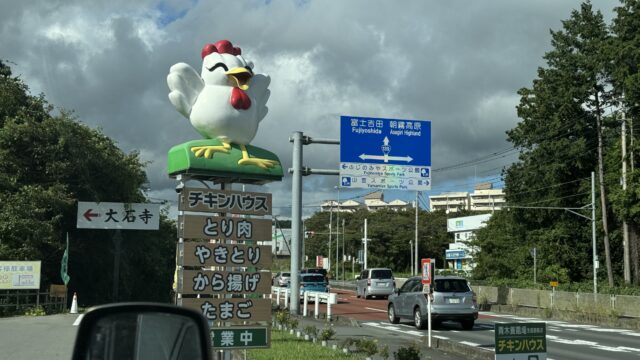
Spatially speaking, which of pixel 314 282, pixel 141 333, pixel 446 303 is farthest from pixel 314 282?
pixel 141 333

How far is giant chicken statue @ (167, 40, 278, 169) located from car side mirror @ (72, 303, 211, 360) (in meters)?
5.87

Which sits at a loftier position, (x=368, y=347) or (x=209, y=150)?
(x=209, y=150)

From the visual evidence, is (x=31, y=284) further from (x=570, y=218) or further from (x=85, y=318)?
(x=570, y=218)

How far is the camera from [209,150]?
912 cm

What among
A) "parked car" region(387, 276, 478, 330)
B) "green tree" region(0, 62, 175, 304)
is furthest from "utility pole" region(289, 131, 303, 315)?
"green tree" region(0, 62, 175, 304)

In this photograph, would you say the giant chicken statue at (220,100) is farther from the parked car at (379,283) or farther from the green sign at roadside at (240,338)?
the parked car at (379,283)

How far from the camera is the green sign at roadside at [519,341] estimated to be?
7645mm

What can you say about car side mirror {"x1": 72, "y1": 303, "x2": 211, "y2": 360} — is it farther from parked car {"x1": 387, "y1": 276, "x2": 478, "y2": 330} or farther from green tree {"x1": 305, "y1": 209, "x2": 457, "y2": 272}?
green tree {"x1": 305, "y1": 209, "x2": 457, "y2": 272}

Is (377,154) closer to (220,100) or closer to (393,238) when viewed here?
(220,100)

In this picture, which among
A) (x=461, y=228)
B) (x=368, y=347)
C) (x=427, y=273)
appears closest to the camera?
(x=368, y=347)

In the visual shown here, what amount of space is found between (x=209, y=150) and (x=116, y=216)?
Answer: 903 inches

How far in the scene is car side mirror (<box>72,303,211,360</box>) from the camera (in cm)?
321

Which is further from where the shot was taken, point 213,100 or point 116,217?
point 116,217

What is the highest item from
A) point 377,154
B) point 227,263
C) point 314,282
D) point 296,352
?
point 377,154
